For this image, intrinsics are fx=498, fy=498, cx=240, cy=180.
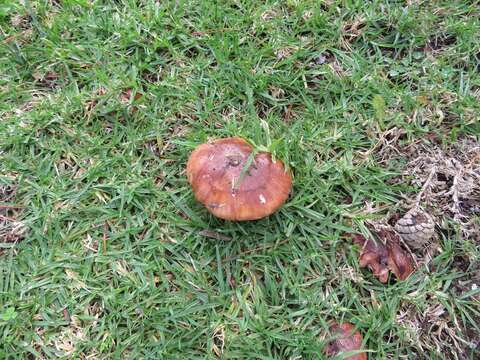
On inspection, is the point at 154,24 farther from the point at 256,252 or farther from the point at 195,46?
the point at 256,252

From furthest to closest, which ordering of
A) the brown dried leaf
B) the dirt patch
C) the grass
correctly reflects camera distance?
the dirt patch
the grass
the brown dried leaf

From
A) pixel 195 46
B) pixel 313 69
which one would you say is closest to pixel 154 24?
pixel 195 46

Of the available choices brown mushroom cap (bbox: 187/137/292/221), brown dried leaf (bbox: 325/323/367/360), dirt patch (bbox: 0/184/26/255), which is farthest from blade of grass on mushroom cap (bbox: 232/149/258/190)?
dirt patch (bbox: 0/184/26/255)

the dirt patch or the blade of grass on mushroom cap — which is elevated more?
the blade of grass on mushroom cap

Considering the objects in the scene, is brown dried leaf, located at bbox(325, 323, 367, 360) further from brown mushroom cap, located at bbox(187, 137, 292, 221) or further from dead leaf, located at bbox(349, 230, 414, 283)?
brown mushroom cap, located at bbox(187, 137, 292, 221)

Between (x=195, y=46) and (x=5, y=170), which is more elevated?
(x=195, y=46)

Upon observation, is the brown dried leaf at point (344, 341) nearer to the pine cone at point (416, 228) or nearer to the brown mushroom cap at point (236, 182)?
the pine cone at point (416, 228)
